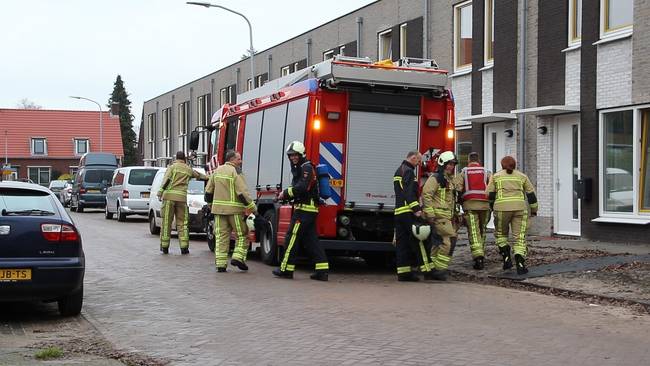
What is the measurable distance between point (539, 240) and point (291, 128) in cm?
641

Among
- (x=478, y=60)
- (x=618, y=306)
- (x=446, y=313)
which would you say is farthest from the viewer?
(x=478, y=60)

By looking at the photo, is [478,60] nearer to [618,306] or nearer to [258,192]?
[258,192]

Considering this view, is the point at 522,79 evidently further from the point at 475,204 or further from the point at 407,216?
the point at 407,216

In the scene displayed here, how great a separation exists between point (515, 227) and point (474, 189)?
39.7 inches

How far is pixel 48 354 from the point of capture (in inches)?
261

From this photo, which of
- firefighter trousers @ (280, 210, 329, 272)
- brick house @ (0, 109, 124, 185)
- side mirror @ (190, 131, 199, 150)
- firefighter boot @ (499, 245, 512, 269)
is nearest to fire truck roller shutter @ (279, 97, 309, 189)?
firefighter trousers @ (280, 210, 329, 272)

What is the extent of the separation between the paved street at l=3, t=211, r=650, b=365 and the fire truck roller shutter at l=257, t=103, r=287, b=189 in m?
1.84

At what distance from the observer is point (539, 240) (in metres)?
16.2

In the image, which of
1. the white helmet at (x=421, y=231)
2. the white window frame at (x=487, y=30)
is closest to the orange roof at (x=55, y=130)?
the white window frame at (x=487, y=30)

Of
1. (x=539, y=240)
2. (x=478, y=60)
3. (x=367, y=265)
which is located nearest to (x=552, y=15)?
(x=478, y=60)

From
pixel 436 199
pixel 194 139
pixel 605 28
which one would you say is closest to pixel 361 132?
pixel 436 199

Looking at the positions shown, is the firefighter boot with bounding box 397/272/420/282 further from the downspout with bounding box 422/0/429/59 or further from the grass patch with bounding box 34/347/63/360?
the downspout with bounding box 422/0/429/59

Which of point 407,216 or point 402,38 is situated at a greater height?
point 402,38

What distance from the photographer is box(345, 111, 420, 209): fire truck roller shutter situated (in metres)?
12.0
